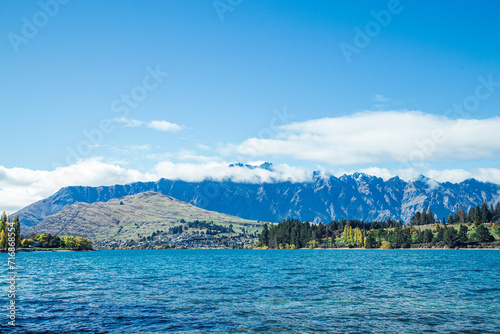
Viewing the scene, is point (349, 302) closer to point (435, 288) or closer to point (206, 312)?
point (206, 312)

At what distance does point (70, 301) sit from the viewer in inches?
2041

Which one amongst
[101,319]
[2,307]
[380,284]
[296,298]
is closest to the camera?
[101,319]

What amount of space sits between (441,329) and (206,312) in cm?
2407

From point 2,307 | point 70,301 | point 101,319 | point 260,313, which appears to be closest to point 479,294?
point 260,313

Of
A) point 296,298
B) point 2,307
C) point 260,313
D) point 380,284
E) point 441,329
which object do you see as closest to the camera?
point 441,329

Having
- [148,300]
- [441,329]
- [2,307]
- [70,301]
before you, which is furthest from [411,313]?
[2,307]

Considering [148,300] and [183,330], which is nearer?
[183,330]

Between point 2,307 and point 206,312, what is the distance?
82.3ft

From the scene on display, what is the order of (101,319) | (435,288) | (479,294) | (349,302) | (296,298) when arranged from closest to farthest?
1. (101,319)
2. (349,302)
3. (296,298)
4. (479,294)
5. (435,288)

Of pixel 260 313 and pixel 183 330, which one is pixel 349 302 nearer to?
pixel 260 313

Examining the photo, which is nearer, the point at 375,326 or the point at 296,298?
the point at 375,326

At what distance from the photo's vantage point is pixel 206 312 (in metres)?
43.6

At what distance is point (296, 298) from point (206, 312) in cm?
1483

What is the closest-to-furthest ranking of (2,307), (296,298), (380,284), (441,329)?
1. (441,329)
2. (2,307)
3. (296,298)
4. (380,284)
